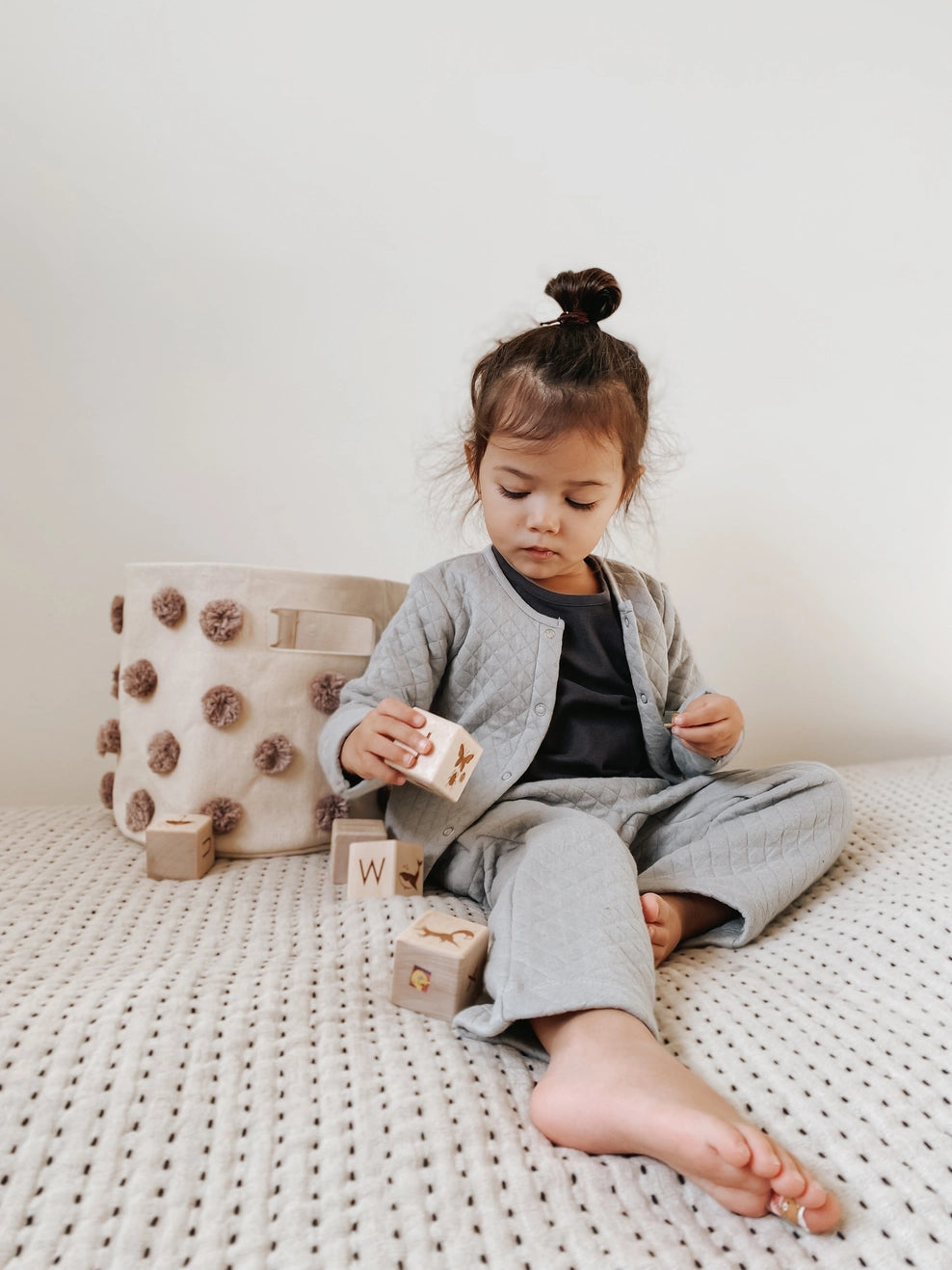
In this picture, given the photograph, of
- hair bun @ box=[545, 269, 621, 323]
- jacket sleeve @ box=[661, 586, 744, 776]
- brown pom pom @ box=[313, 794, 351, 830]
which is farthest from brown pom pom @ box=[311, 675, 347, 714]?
hair bun @ box=[545, 269, 621, 323]

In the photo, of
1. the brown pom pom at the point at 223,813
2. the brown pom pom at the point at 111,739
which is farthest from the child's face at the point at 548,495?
the brown pom pom at the point at 111,739

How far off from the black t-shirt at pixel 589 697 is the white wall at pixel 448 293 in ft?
1.37

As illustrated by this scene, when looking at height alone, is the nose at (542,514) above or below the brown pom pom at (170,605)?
above

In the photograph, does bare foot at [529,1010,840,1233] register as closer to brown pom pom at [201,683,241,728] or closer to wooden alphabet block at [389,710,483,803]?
wooden alphabet block at [389,710,483,803]

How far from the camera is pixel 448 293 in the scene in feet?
4.70

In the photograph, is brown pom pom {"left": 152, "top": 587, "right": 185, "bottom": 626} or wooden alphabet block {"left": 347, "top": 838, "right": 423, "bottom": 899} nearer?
wooden alphabet block {"left": 347, "top": 838, "right": 423, "bottom": 899}

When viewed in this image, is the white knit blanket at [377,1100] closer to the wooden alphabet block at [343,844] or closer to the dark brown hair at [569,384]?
the wooden alphabet block at [343,844]

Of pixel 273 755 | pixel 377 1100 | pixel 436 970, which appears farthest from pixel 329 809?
pixel 377 1100

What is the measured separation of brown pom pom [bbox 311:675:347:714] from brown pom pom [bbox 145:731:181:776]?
171 mm

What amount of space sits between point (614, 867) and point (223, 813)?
50cm

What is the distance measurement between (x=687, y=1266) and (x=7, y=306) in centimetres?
142

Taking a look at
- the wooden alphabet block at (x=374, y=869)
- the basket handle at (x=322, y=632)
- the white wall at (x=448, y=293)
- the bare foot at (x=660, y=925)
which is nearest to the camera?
the bare foot at (x=660, y=925)

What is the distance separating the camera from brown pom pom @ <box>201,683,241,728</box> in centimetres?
103

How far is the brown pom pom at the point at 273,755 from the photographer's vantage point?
3.43ft
